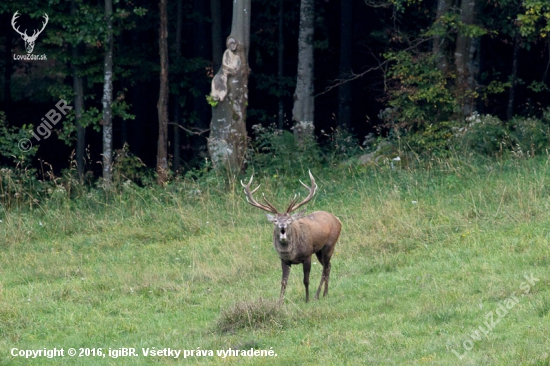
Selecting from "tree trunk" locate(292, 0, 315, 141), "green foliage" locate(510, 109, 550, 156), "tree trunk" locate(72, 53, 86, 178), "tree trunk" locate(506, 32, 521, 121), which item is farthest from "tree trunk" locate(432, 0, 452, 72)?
"tree trunk" locate(72, 53, 86, 178)

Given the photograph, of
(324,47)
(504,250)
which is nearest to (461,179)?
(504,250)

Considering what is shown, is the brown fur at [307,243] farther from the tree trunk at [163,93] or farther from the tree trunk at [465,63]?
the tree trunk at [163,93]

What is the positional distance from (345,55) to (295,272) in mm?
12869

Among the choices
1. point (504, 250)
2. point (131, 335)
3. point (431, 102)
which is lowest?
point (131, 335)

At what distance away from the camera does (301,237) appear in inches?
415

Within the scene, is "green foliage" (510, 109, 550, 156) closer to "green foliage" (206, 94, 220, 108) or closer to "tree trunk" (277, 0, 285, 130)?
"green foliage" (206, 94, 220, 108)

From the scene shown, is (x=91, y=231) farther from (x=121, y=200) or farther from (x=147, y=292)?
(x=147, y=292)

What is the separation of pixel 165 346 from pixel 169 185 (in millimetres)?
8226

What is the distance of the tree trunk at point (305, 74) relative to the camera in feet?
69.0

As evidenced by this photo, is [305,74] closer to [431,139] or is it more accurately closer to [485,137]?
[431,139]

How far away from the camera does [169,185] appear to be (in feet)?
56.8

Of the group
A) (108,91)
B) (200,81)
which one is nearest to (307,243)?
Result: (108,91)

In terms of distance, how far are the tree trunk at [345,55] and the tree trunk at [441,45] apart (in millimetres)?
5268

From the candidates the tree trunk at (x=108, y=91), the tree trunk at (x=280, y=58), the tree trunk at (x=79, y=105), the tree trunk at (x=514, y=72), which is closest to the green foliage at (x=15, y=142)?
the tree trunk at (x=79, y=105)
